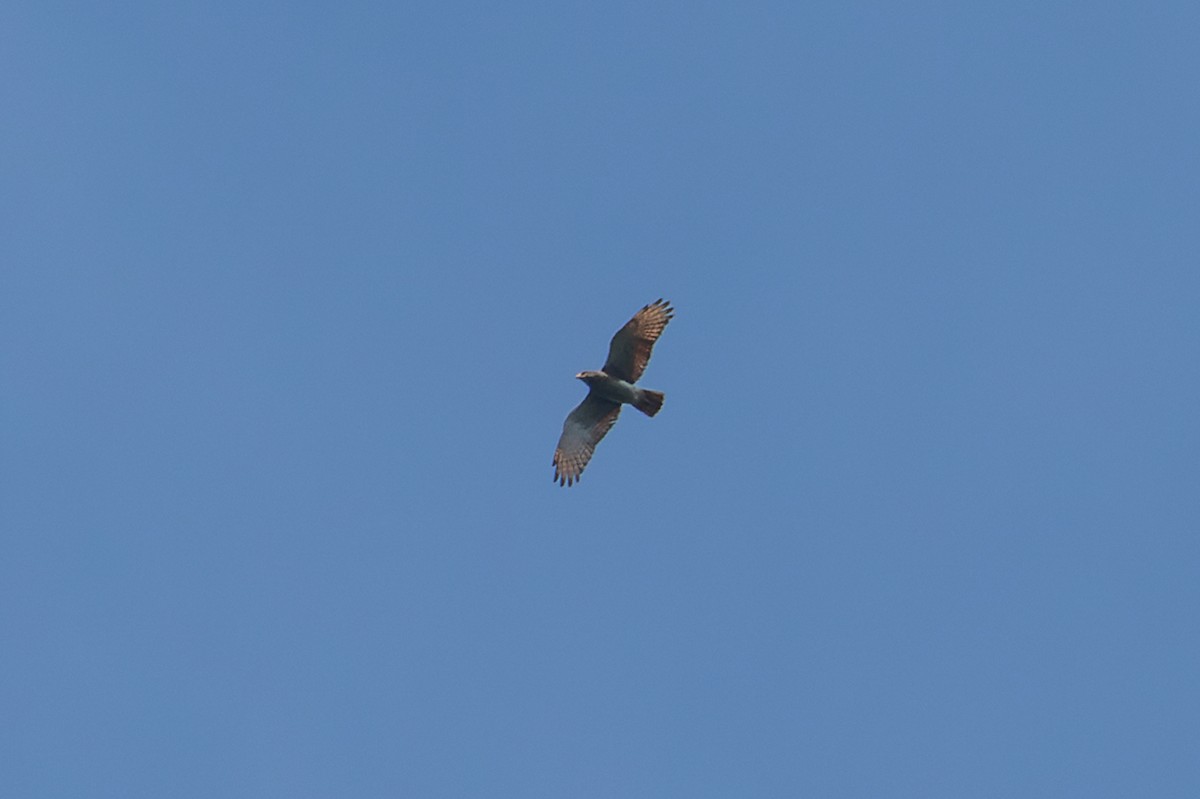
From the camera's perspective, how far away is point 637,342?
44188mm

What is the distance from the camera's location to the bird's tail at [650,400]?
145ft

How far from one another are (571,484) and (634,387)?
248 centimetres

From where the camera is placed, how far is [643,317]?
44.2 metres

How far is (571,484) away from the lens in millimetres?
45000

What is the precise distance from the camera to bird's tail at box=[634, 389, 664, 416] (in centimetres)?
4419

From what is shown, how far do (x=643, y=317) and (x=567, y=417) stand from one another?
9.14 ft

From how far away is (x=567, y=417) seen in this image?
148ft

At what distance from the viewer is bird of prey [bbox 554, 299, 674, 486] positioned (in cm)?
4419

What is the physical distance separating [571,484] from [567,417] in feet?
4.61

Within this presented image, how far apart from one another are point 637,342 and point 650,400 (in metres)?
1.21

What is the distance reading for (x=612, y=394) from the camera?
146 ft

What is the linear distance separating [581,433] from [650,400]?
189 centimetres

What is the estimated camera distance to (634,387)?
4431 cm

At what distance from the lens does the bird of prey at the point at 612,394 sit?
44.2 m
